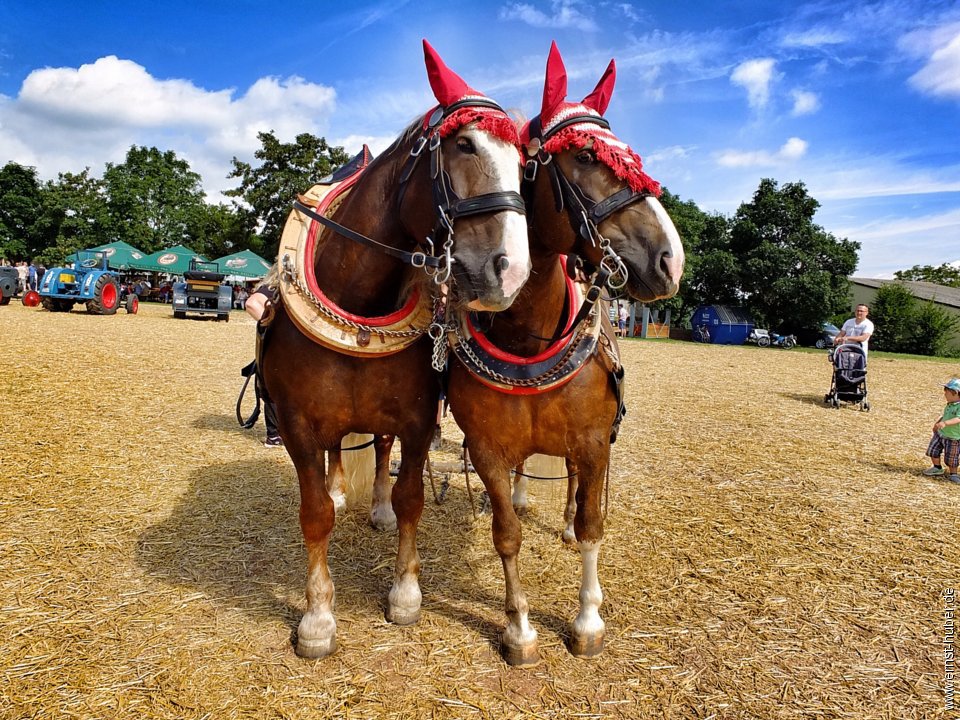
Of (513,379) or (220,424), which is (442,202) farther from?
(220,424)

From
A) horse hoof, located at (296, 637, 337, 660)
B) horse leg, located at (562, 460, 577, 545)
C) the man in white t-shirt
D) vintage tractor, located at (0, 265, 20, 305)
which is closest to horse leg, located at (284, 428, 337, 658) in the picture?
horse hoof, located at (296, 637, 337, 660)

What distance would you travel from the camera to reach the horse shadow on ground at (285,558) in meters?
3.11

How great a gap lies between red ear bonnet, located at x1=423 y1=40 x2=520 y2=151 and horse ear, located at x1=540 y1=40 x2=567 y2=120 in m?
0.33

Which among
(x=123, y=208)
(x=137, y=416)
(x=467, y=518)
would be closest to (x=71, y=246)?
(x=123, y=208)

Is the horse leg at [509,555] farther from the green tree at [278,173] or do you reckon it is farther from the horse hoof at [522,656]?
the green tree at [278,173]

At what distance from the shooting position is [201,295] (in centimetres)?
2150

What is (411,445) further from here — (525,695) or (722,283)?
(722,283)

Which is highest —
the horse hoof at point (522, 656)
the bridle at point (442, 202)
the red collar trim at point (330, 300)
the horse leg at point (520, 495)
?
the bridle at point (442, 202)

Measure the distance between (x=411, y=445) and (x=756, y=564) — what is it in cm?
252

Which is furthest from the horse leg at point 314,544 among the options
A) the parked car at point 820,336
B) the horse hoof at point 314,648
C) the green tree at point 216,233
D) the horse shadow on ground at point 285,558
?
the green tree at point 216,233

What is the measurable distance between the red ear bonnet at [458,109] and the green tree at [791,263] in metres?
33.0

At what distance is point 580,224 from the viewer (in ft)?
7.32

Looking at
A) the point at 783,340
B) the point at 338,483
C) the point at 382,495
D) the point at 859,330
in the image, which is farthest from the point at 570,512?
the point at 783,340

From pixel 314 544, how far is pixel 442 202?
6.10 feet
